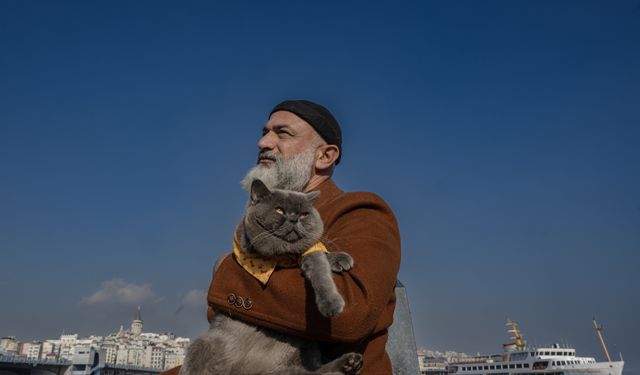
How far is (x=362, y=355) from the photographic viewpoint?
242 centimetres

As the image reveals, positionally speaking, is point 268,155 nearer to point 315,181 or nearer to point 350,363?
point 315,181

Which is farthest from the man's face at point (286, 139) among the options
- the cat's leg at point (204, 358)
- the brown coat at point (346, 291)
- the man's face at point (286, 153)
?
the cat's leg at point (204, 358)

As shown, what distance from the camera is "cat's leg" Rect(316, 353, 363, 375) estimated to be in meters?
2.30

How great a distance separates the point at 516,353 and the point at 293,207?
53.5 meters

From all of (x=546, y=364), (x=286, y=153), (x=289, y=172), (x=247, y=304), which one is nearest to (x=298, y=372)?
(x=247, y=304)

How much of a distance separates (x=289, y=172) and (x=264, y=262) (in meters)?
1.05

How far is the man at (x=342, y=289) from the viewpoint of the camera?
2164 mm

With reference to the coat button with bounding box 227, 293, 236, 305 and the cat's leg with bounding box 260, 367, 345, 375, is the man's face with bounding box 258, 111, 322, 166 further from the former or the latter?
the cat's leg with bounding box 260, 367, 345, 375

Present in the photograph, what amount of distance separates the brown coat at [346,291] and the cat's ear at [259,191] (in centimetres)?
42

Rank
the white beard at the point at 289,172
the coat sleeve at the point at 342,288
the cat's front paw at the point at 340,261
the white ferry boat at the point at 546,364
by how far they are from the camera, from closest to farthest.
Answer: the coat sleeve at the point at 342,288, the cat's front paw at the point at 340,261, the white beard at the point at 289,172, the white ferry boat at the point at 546,364

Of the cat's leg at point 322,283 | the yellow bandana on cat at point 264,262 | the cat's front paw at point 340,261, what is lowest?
the cat's leg at point 322,283

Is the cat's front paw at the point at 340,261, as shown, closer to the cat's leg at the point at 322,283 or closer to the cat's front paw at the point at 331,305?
the cat's leg at the point at 322,283

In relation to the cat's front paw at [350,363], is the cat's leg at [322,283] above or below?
above

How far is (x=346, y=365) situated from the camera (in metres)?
2.30
